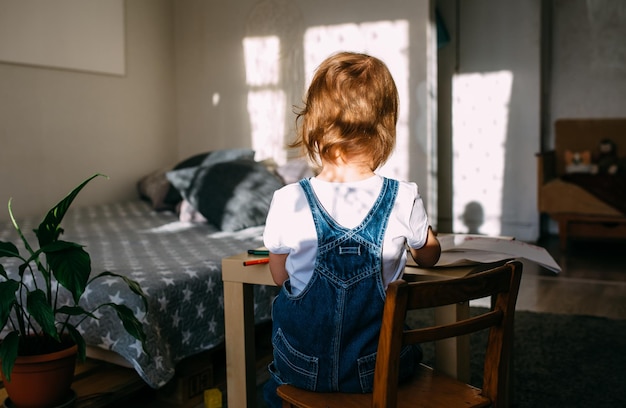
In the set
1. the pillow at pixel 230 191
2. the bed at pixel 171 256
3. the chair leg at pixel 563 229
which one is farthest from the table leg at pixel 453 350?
the chair leg at pixel 563 229

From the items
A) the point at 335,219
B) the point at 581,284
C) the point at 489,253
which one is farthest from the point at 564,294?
the point at 335,219

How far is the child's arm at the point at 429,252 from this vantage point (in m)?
1.46

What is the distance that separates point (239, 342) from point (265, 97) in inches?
131

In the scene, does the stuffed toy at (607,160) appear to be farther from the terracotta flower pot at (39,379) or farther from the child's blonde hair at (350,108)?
the terracotta flower pot at (39,379)

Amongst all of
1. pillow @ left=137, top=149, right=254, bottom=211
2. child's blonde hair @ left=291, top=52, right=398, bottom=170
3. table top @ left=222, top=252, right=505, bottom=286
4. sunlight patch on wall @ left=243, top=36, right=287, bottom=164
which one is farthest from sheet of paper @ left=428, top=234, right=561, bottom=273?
sunlight patch on wall @ left=243, top=36, right=287, bottom=164

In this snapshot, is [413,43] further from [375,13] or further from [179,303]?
[179,303]

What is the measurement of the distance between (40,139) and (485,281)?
3373 millimetres

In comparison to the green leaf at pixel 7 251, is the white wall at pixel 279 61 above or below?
above

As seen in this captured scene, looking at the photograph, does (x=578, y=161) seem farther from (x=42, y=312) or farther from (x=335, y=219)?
(x=42, y=312)

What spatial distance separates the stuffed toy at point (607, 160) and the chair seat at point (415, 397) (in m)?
4.43

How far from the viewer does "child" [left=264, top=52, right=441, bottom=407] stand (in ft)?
4.39

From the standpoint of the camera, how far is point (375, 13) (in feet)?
14.8

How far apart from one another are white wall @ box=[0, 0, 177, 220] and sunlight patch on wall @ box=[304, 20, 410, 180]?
1127mm

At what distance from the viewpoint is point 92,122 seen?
172 inches
